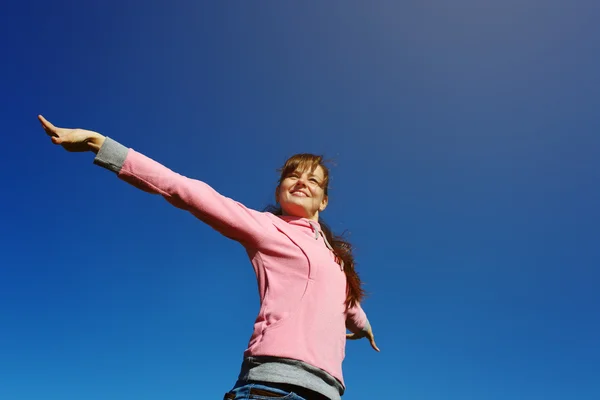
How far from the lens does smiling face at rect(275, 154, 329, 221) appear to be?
4.00 m

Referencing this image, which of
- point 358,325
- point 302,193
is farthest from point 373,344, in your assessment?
point 302,193

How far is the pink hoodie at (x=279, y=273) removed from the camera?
2.82 meters

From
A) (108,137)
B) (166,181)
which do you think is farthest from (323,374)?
(108,137)

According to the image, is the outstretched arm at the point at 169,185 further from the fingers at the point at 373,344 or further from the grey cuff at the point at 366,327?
the fingers at the point at 373,344

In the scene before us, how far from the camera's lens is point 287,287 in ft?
10.2

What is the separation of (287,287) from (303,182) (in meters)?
1.25

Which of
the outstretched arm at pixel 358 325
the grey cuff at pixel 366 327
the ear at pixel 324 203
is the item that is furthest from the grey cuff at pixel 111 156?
the grey cuff at pixel 366 327

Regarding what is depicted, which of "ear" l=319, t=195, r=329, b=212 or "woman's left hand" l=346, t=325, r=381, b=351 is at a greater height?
"ear" l=319, t=195, r=329, b=212

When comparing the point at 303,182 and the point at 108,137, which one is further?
the point at 303,182

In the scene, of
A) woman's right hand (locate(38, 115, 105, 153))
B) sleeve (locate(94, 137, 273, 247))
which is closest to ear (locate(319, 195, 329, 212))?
sleeve (locate(94, 137, 273, 247))

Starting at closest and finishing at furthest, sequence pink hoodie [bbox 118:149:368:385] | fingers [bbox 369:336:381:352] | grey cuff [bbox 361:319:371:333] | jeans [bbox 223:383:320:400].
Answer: jeans [bbox 223:383:320:400], pink hoodie [bbox 118:149:368:385], grey cuff [bbox 361:319:371:333], fingers [bbox 369:336:381:352]

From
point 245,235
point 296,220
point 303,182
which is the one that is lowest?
point 245,235

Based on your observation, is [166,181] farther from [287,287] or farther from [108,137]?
[287,287]

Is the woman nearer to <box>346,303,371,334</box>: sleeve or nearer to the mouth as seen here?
the mouth
